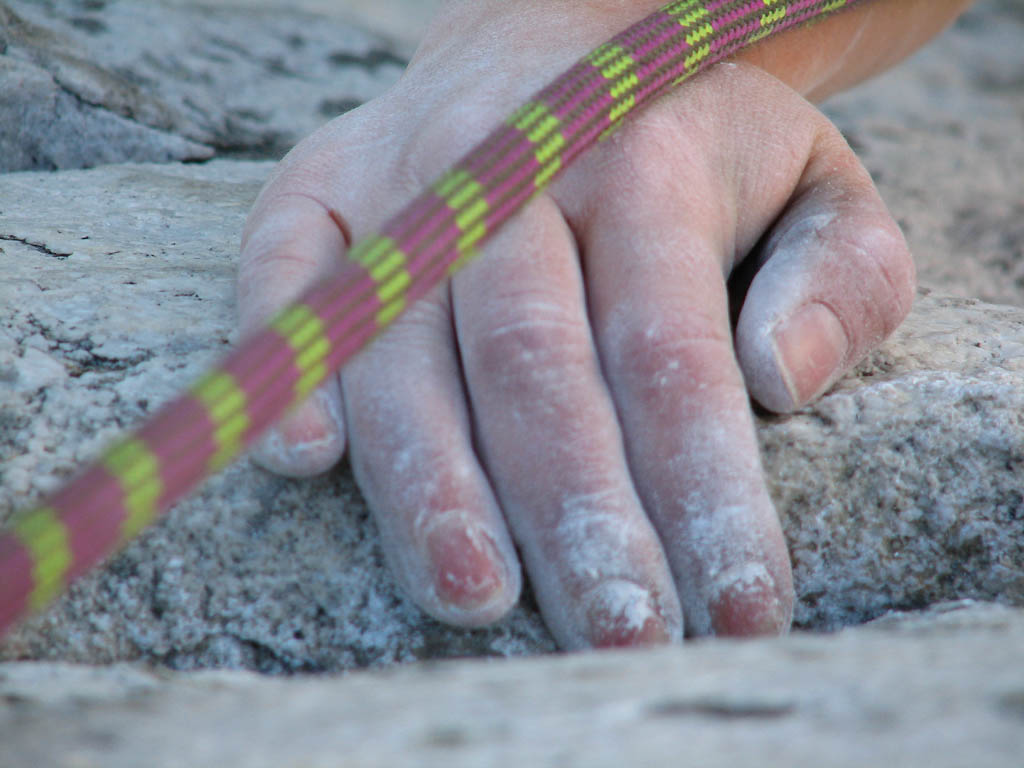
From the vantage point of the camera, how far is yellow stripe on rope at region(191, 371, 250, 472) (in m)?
0.48

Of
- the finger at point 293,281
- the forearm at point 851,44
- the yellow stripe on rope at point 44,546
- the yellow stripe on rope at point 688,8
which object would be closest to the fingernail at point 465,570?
the finger at point 293,281

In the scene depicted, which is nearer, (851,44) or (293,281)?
(293,281)

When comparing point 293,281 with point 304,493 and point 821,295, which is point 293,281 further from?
point 821,295

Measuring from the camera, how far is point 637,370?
67 cm

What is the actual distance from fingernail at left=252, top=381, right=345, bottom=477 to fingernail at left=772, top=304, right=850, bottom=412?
1.01 feet

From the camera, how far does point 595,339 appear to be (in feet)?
2.30

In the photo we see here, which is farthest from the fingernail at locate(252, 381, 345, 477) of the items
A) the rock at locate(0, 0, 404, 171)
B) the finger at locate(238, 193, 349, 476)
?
the rock at locate(0, 0, 404, 171)

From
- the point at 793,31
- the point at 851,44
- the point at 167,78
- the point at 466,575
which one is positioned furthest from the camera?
the point at 167,78

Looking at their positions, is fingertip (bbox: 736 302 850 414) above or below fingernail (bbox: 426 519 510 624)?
above

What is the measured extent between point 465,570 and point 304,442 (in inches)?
5.2

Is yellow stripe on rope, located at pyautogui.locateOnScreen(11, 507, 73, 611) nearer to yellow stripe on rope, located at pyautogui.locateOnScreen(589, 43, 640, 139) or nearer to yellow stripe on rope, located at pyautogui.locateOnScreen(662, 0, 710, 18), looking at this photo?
yellow stripe on rope, located at pyautogui.locateOnScreen(589, 43, 640, 139)

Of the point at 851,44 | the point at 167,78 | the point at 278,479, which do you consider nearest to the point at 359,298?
the point at 278,479

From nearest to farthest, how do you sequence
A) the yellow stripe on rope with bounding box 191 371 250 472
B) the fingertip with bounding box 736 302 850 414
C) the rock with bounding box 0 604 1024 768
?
the rock with bounding box 0 604 1024 768, the yellow stripe on rope with bounding box 191 371 250 472, the fingertip with bounding box 736 302 850 414

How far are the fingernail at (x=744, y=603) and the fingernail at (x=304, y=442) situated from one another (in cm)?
26
